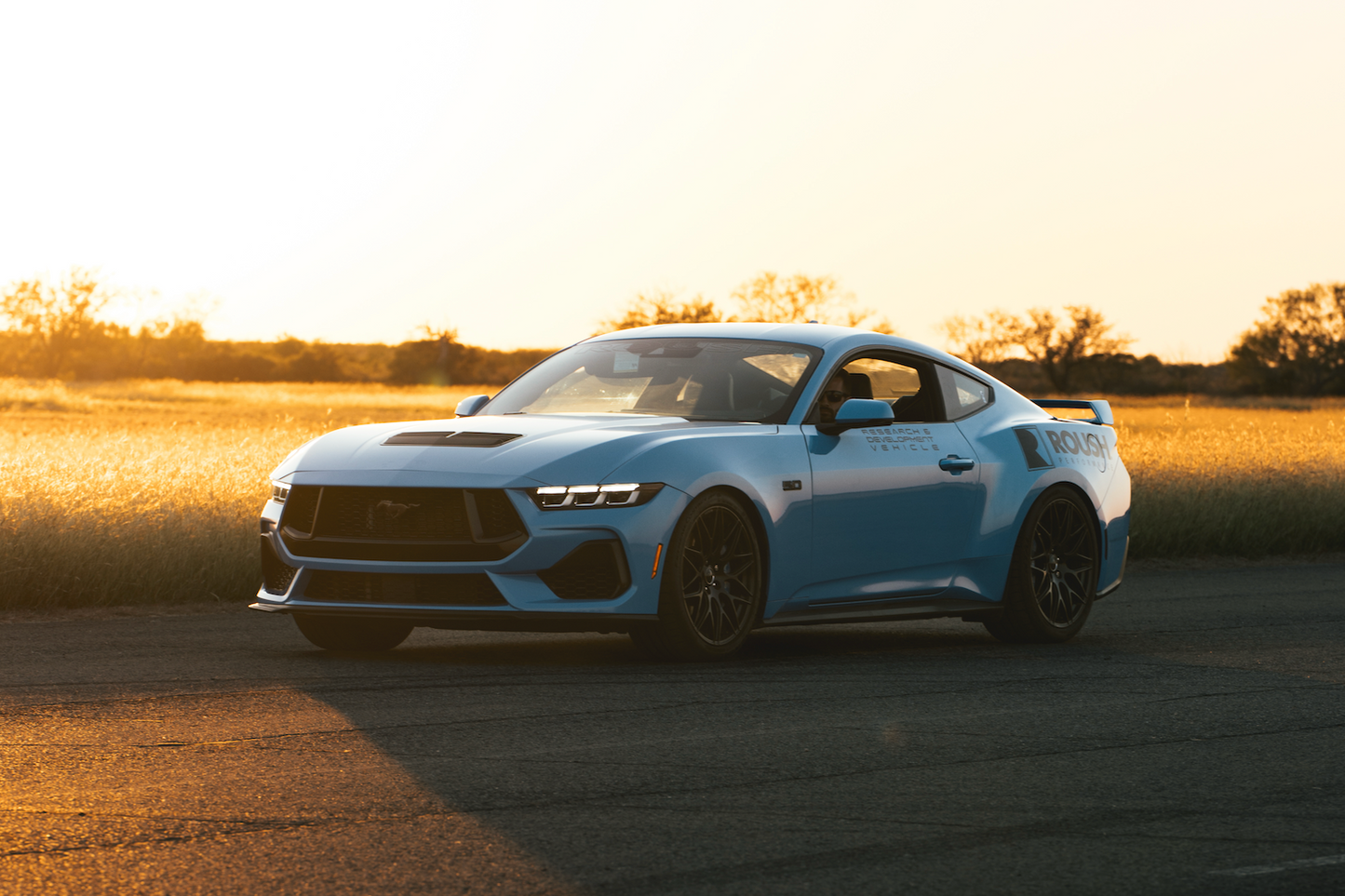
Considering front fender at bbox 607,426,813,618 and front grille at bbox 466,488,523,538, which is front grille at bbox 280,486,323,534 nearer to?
front grille at bbox 466,488,523,538

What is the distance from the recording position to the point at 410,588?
7.22 metres

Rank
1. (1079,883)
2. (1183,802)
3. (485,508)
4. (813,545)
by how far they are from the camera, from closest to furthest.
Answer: (1079,883) < (1183,802) < (485,508) < (813,545)

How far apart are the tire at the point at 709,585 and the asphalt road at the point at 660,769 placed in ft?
0.46

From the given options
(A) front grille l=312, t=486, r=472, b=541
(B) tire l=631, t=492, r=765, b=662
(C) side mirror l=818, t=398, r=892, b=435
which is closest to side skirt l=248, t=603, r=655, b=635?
(B) tire l=631, t=492, r=765, b=662

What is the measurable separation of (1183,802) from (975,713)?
1602 millimetres

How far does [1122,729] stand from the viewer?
634 centimetres

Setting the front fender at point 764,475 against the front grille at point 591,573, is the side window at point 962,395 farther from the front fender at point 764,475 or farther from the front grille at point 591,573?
the front grille at point 591,573

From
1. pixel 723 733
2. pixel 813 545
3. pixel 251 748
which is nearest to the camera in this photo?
pixel 251 748

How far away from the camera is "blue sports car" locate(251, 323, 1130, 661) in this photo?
715 cm

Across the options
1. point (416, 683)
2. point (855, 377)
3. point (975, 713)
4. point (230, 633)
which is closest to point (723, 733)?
point (975, 713)

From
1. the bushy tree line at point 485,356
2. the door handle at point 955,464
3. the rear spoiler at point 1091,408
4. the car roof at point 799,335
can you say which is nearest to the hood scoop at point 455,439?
the car roof at point 799,335

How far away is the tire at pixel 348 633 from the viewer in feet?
26.7

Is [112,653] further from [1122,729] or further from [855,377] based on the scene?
[1122,729]

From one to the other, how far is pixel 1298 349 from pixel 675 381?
314ft
